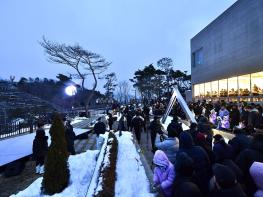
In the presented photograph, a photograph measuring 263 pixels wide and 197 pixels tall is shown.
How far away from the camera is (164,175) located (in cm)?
548

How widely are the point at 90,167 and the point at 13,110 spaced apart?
11.6 meters

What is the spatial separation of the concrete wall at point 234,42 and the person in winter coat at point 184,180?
2556 centimetres

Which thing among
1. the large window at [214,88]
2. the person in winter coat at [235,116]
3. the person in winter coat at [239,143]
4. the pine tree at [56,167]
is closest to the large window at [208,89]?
the large window at [214,88]

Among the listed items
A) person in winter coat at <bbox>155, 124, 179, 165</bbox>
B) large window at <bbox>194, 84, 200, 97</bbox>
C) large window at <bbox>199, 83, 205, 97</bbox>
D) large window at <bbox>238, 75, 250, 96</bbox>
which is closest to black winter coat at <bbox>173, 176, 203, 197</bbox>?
person in winter coat at <bbox>155, 124, 179, 165</bbox>

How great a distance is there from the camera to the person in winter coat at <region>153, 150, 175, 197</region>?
5375 mm

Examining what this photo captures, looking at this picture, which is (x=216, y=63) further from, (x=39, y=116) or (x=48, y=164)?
(x=48, y=164)

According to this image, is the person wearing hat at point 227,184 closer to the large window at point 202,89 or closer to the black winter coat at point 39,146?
the black winter coat at point 39,146

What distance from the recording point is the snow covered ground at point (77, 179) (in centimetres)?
935

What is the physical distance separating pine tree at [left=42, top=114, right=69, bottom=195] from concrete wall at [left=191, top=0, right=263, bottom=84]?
74.6 feet

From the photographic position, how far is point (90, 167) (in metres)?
12.2

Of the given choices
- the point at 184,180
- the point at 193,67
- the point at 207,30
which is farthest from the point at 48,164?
the point at 193,67

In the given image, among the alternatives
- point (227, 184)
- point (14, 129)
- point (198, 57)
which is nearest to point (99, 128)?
point (14, 129)

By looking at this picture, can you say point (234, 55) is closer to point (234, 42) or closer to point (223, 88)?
point (234, 42)

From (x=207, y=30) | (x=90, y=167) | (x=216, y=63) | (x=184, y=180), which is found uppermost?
(x=207, y=30)
